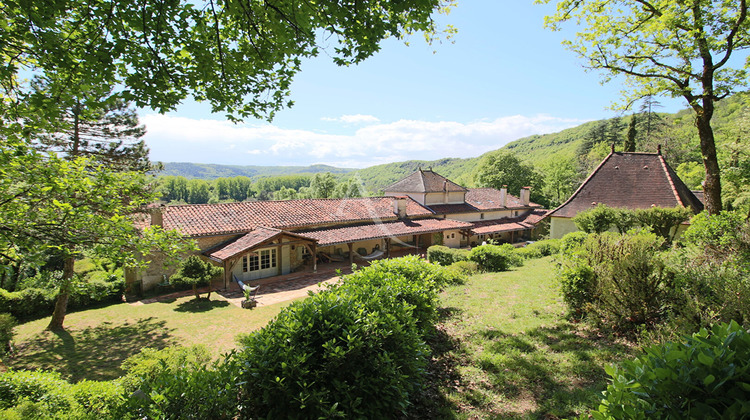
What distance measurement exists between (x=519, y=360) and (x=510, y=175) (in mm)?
53056

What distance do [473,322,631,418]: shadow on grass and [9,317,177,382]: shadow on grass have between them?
935 centimetres

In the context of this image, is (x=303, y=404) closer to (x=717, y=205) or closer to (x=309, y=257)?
(x=717, y=205)

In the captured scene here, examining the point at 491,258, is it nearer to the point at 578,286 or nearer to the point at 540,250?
the point at 540,250

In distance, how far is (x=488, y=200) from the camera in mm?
37969

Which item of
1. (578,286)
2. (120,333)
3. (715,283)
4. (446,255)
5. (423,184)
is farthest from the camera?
(423,184)

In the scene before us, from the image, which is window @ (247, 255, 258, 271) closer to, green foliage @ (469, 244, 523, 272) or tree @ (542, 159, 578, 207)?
green foliage @ (469, 244, 523, 272)

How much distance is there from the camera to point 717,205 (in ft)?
33.1

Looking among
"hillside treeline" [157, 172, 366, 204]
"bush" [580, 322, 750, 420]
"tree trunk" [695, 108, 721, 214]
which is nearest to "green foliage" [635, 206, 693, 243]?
"tree trunk" [695, 108, 721, 214]

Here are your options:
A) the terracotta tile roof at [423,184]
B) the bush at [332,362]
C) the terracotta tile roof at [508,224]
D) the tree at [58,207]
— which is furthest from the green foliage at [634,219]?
the tree at [58,207]

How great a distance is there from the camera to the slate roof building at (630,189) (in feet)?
68.7

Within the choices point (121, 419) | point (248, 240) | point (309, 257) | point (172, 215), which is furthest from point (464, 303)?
point (172, 215)

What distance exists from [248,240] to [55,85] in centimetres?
1579

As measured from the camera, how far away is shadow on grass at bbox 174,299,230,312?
14.3m

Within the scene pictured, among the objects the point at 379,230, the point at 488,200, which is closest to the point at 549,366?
the point at 379,230
